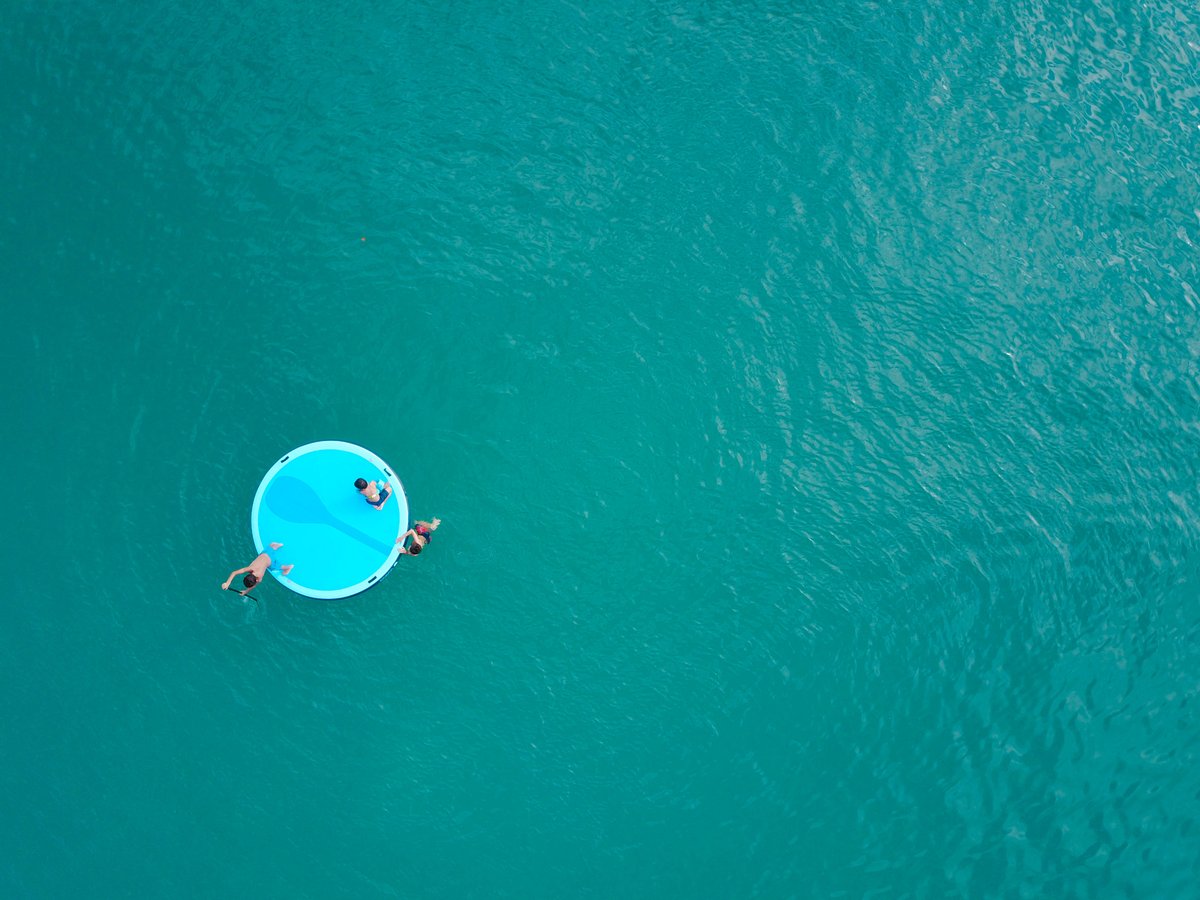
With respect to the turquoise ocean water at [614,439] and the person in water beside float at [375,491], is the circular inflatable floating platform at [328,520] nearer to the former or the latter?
the person in water beside float at [375,491]

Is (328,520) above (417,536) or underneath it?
above

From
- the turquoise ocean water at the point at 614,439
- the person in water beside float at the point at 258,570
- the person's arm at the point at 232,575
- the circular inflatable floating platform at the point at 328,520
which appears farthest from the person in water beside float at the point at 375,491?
the person's arm at the point at 232,575

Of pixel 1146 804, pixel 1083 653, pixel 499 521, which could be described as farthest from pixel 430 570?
pixel 1146 804

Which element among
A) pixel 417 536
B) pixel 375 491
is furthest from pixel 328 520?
pixel 417 536

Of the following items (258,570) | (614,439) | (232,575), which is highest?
(614,439)

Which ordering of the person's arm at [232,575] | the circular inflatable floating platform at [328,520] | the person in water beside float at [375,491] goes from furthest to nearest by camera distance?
the circular inflatable floating platform at [328,520]
the person in water beside float at [375,491]
the person's arm at [232,575]

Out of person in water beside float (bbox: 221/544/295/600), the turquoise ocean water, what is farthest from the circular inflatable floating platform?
the turquoise ocean water

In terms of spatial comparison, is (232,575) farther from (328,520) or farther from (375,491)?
(375,491)

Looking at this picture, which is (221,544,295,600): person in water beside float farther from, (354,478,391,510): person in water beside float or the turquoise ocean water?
(354,478,391,510): person in water beside float
